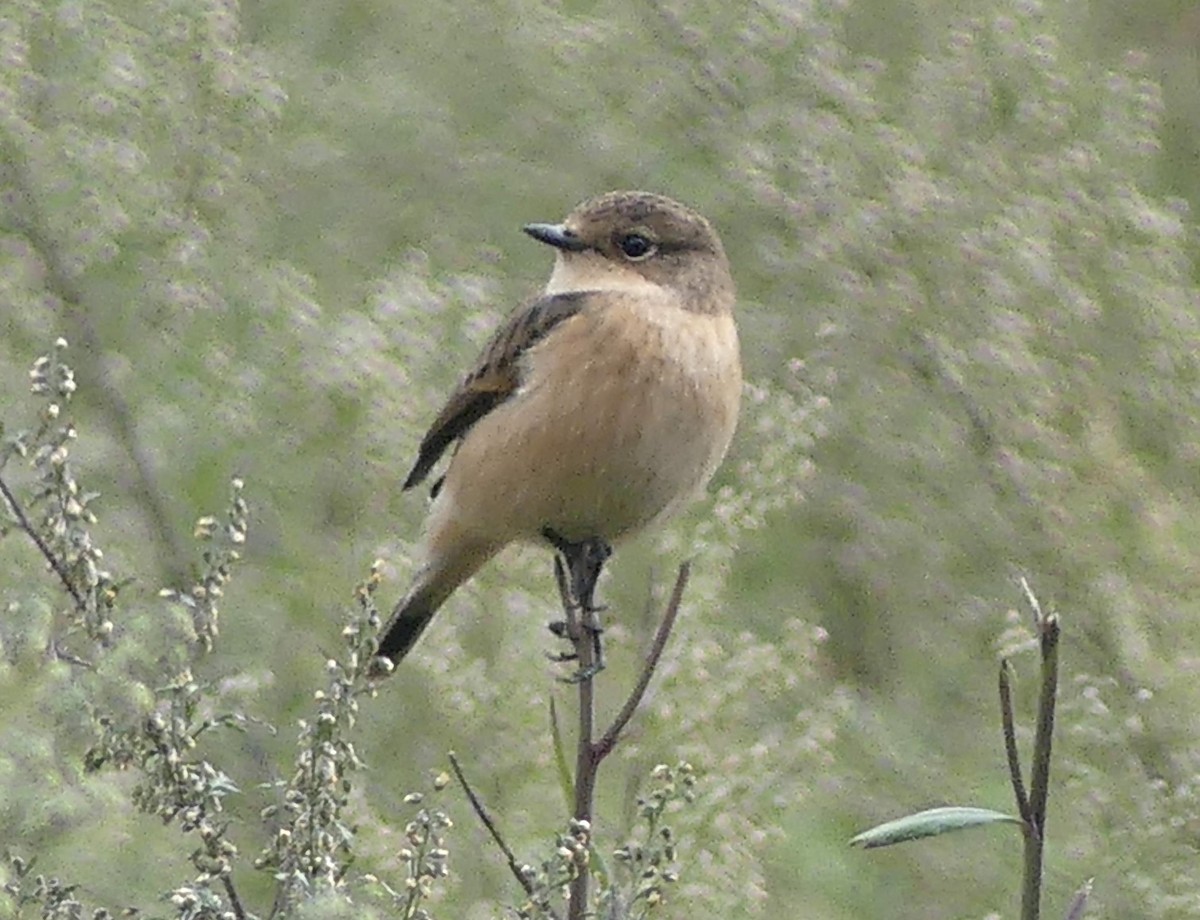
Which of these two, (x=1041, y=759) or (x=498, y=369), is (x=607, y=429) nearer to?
(x=498, y=369)

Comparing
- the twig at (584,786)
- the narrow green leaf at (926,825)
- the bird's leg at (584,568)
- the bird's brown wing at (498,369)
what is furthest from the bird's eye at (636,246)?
the narrow green leaf at (926,825)

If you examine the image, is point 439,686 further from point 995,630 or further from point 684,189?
point 684,189

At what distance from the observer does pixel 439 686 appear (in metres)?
2.82

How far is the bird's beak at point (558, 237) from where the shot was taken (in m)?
3.09

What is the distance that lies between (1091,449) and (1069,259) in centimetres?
30

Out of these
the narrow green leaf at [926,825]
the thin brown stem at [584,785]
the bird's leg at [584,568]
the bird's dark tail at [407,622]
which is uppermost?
the narrow green leaf at [926,825]

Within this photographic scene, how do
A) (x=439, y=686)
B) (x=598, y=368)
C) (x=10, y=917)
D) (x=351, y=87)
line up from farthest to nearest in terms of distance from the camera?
(x=351, y=87), (x=598, y=368), (x=439, y=686), (x=10, y=917)

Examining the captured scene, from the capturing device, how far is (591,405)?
298 centimetres

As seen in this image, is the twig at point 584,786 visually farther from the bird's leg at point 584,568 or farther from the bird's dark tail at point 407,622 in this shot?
the bird's dark tail at point 407,622

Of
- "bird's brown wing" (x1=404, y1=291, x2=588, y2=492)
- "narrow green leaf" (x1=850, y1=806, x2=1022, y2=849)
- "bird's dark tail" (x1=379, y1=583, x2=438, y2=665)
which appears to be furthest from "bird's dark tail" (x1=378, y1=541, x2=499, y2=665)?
"narrow green leaf" (x1=850, y1=806, x2=1022, y2=849)

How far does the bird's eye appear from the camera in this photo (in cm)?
326

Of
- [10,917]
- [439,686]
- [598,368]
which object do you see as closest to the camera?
[10,917]

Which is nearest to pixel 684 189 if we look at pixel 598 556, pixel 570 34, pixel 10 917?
pixel 570 34

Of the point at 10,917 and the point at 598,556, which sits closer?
the point at 10,917
